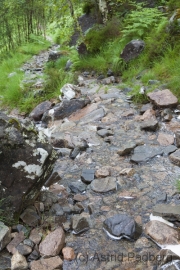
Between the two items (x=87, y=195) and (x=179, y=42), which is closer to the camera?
(x=87, y=195)

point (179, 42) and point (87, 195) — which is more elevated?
point (179, 42)

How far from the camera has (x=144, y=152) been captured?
4367mm

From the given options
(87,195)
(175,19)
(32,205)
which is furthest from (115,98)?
(32,205)

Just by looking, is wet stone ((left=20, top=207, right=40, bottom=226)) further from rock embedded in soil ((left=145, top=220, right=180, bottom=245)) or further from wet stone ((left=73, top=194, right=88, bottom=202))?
rock embedded in soil ((left=145, top=220, right=180, bottom=245))

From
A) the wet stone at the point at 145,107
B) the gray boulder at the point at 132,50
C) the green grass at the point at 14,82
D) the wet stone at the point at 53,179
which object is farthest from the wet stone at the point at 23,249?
the gray boulder at the point at 132,50

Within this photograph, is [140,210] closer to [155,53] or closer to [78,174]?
[78,174]

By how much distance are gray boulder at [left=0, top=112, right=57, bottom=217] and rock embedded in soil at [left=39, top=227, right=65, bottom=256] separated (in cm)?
45

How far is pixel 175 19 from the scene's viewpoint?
695cm

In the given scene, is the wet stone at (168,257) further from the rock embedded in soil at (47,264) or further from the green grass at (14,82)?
the green grass at (14,82)

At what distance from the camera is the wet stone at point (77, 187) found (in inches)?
144

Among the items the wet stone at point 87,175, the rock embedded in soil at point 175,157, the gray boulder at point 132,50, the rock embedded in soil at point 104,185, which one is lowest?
the wet stone at point 87,175

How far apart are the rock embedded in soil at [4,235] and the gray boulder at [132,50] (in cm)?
612

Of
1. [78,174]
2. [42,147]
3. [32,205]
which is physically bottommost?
[78,174]

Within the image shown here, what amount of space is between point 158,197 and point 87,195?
881 millimetres
